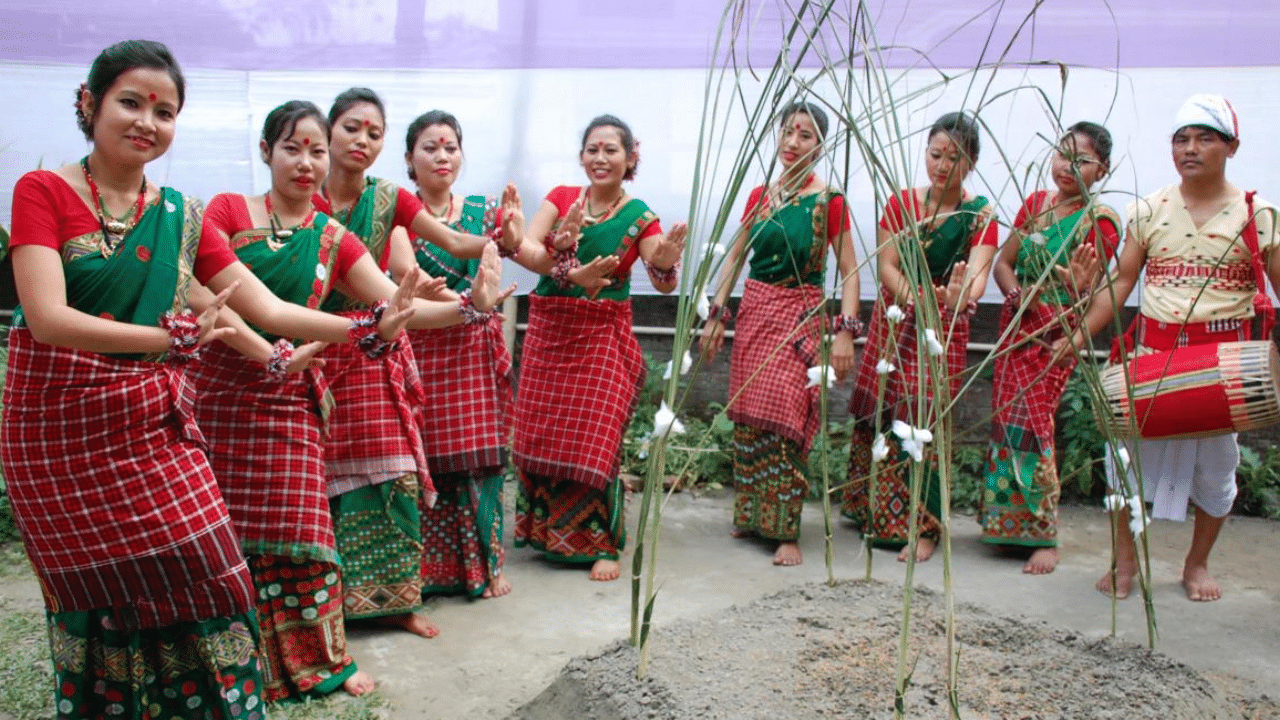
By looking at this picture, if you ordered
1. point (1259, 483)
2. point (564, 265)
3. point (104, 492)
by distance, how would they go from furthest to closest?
point (1259, 483) < point (564, 265) < point (104, 492)

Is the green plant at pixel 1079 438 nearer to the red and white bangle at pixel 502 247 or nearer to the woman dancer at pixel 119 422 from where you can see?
the red and white bangle at pixel 502 247

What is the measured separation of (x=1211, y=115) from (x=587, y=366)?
90.3 inches

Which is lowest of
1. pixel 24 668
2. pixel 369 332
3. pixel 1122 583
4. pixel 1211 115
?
pixel 24 668

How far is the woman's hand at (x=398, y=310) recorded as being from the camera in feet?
9.50

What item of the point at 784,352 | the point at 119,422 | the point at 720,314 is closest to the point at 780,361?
Answer: the point at 784,352

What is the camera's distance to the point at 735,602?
4.13 m

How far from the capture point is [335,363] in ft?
11.5

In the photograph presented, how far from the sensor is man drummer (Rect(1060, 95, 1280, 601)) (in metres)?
3.91

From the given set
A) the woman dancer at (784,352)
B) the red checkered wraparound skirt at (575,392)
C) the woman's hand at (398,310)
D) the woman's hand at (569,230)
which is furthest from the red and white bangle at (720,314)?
the woman's hand at (398,310)

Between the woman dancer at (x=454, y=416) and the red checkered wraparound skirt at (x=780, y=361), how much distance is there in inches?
41.9

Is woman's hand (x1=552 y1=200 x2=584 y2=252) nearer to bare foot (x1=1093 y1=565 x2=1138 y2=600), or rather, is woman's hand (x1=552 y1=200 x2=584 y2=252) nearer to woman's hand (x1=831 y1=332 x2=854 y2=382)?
woman's hand (x1=831 y1=332 x2=854 y2=382)

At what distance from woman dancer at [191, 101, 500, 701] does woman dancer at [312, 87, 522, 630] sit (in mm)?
251

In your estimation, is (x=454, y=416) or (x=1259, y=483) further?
(x=1259, y=483)

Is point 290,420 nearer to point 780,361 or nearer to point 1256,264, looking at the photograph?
point 780,361
